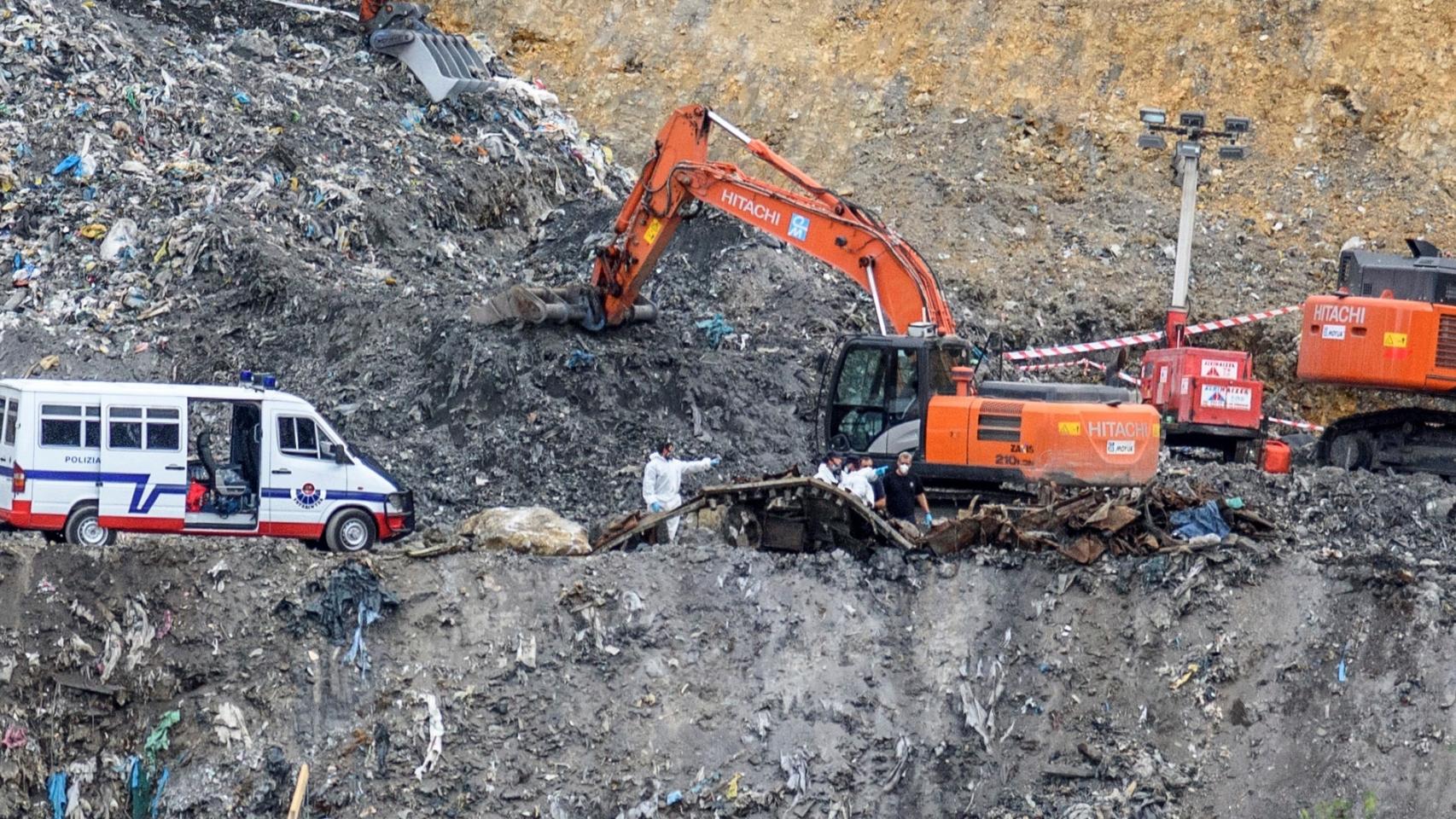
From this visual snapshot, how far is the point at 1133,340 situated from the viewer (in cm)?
2355

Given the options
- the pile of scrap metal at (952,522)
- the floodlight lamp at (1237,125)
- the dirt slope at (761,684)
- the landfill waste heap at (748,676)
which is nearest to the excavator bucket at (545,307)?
the landfill waste heap at (748,676)

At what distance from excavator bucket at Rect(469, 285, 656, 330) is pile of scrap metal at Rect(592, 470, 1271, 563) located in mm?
4141

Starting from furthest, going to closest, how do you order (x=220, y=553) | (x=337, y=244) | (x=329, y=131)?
(x=329, y=131) < (x=337, y=244) < (x=220, y=553)

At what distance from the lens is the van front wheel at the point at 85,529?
48.0 feet

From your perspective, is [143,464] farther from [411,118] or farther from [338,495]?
[411,118]

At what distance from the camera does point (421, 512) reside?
693 inches

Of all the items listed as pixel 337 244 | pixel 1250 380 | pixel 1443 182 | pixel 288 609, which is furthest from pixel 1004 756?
pixel 1443 182

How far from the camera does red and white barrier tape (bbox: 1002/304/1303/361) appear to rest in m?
23.1

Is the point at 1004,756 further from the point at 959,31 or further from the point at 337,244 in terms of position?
the point at 959,31

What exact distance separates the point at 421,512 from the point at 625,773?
490cm

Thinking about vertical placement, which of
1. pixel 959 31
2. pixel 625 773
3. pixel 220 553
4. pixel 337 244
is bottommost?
pixel 625 773

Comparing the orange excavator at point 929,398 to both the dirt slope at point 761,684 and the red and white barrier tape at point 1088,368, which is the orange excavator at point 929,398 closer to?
the dirt slope at point 761,684

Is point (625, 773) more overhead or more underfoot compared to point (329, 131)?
more underfoot

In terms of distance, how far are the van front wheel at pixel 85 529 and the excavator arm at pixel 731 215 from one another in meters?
5.73
